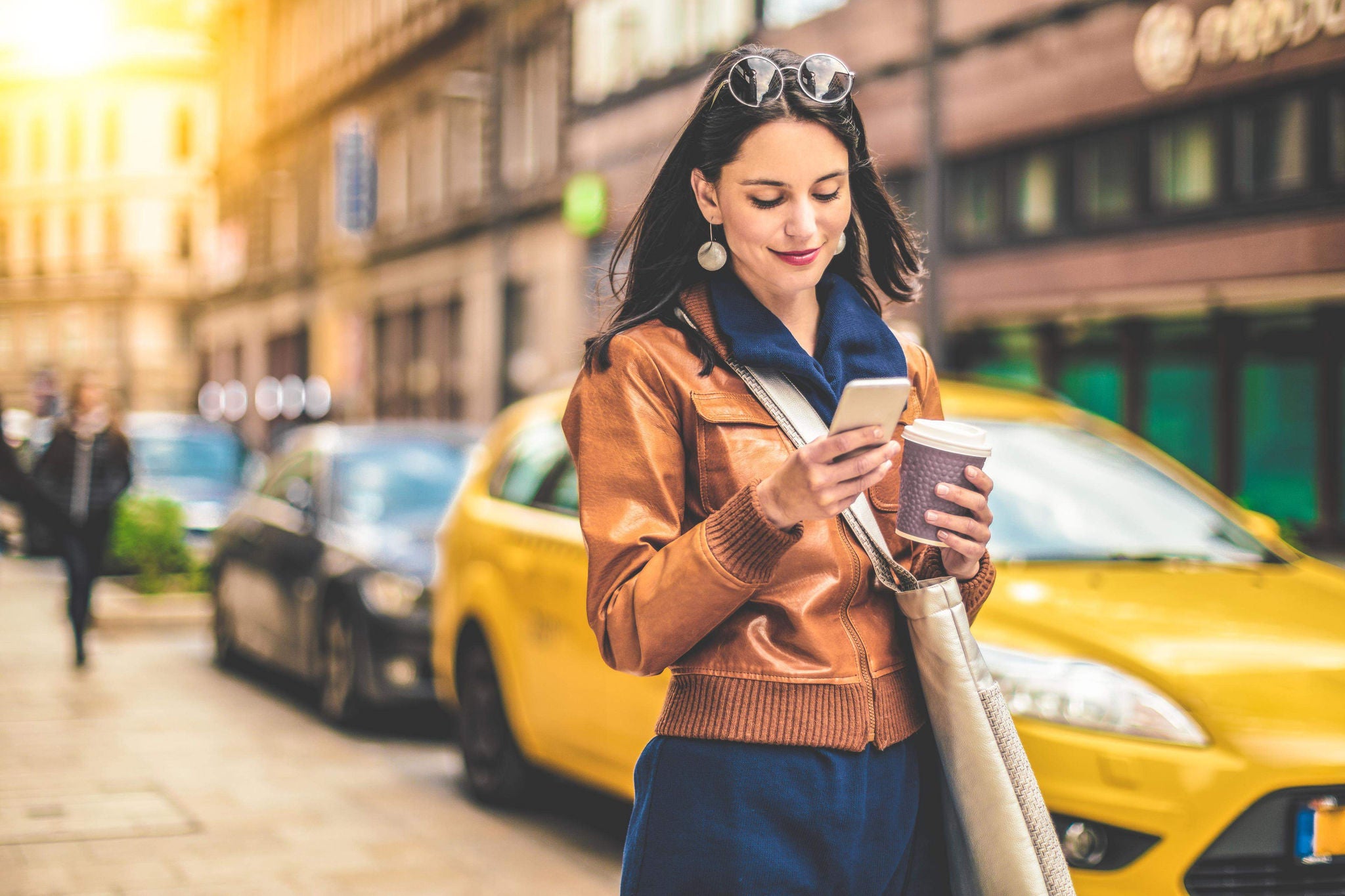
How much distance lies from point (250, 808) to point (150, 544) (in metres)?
8.42

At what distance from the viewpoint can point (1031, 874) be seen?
2102 mm

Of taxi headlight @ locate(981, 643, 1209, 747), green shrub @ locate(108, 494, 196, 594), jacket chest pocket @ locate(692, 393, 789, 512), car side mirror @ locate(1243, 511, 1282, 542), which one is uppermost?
jacket chest pocket @ locate(692, 393, 789, 512)

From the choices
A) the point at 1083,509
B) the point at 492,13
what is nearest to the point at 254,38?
the point at 492,13

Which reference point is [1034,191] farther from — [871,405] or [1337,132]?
[871,405]

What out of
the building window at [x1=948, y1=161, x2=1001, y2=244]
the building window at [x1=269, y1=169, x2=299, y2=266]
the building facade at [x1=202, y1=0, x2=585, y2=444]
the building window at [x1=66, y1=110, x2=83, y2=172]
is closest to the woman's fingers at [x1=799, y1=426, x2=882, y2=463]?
the building window at [x1=948, y1=161, x2=1001, y2=244]

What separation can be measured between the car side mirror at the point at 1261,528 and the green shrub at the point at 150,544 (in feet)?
35.2

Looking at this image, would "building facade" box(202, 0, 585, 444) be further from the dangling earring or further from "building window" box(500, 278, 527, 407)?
the dangling earring

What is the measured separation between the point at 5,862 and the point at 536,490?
233 centimetres

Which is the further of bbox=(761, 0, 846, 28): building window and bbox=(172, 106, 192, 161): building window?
bbox=(172, 106, 192, 161): building window

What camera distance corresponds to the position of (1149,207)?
17281mm

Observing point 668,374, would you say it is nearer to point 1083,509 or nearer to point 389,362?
point 1083,509

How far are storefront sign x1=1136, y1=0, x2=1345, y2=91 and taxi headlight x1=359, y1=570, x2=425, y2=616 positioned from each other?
416 inches

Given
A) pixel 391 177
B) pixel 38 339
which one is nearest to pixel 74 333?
pixel 38 339

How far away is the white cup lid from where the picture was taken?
6.61ft
